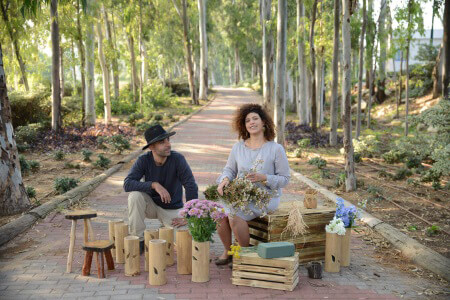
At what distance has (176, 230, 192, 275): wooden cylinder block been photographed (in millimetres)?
5133

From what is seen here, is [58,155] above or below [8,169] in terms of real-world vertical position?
below

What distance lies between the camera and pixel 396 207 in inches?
334

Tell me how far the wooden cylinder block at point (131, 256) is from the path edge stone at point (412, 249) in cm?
326

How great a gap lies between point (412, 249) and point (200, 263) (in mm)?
2788

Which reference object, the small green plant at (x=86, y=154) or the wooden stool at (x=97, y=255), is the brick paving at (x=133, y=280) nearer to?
the wooden stool at (x=97, y=255)

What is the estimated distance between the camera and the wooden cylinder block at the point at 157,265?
4793 mm

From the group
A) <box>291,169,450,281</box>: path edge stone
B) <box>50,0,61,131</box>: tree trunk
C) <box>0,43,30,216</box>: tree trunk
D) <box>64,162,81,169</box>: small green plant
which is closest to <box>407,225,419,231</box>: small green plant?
<box>291,169,450,281</box>: path edge stone

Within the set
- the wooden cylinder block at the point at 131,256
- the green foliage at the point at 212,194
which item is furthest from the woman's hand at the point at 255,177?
the wooden cylinder block at the point at 131,256

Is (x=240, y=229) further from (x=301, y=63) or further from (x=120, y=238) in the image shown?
(x=301, y=63)

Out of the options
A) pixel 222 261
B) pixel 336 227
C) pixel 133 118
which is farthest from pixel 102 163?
pixel 133 118

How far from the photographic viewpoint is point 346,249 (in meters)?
5.54

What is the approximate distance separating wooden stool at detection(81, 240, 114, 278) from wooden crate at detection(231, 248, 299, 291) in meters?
1.35

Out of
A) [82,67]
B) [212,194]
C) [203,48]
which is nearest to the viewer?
[212,194]

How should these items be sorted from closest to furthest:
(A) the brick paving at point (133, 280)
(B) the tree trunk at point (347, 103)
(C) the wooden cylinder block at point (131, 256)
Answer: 1. (A) the brick paving at point (133, 280)
2. (C) the wooden cylinder block at point (131, 256)
3. (B) the tree trunk at point (347, 103)
